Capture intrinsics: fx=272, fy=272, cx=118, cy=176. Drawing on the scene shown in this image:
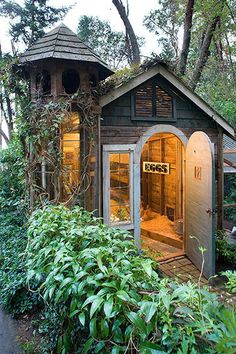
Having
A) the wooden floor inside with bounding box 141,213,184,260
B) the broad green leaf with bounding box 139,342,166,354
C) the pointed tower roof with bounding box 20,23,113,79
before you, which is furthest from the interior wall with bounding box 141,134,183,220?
the broad green leaf with bounding box 139,342,166,354

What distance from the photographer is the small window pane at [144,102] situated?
548 centimetres

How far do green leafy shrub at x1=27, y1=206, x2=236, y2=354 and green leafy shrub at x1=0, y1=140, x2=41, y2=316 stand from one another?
1.12m

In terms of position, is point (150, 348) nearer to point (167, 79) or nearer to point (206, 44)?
point (167, 79)

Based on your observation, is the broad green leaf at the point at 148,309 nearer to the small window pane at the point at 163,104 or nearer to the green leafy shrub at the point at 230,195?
the small window pane at the point at 163,104

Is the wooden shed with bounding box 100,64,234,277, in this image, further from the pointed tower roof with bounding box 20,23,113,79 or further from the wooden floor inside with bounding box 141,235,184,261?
the pointed tower roof with bounding box 20,23,113,79

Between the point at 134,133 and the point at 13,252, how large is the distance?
3159mm

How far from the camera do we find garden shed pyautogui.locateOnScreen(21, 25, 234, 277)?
4.64 metres

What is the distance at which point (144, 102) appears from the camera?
5.55 meters

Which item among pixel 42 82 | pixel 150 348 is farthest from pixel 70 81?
pixel 150 348

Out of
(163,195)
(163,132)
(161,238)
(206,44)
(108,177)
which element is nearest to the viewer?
(108,177)

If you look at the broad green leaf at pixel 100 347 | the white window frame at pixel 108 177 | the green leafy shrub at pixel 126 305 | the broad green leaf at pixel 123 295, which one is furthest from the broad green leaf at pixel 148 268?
the white window frame at pixel 108 177

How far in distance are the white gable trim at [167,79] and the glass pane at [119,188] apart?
3.62ft

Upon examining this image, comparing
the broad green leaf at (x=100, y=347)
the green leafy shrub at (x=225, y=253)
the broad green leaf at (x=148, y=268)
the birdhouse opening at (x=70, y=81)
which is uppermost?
the birdhouse opening at (x=70, y=81)

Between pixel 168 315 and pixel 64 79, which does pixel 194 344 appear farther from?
pixel 64 79
